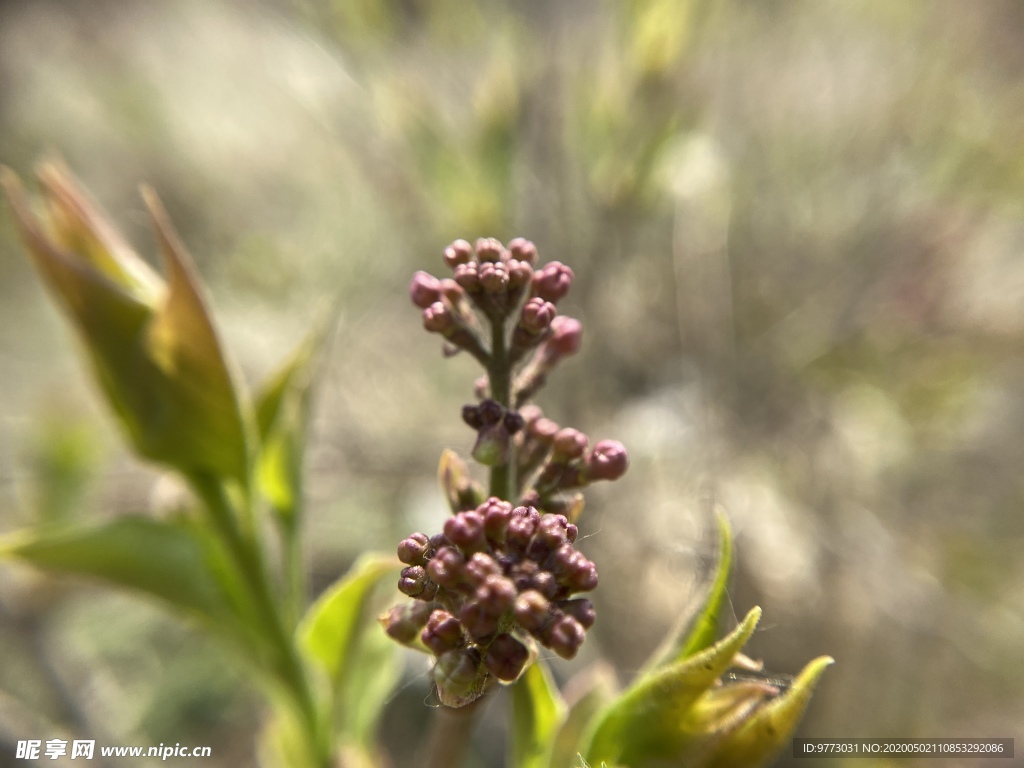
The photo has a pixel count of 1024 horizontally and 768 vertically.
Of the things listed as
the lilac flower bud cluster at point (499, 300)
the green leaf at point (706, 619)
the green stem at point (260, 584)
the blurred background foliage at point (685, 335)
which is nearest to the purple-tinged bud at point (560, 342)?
the lilac flower bud cluster at point (499, 300)

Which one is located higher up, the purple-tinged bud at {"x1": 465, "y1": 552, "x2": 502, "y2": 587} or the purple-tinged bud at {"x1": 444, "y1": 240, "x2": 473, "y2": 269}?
the purple-tinged bud at {"x1": 444, "y1": 240, "x2": 473, "y2": 269}

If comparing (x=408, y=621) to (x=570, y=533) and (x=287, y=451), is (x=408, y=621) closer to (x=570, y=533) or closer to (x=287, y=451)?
(x=570, y=533)

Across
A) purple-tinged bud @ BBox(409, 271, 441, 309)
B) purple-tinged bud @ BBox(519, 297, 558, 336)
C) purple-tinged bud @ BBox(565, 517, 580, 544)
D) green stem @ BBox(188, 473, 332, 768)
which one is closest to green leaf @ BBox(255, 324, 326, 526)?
green stem @ BBox(188, 473, 332, 768)

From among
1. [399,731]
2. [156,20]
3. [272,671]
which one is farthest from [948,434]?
[156,20]

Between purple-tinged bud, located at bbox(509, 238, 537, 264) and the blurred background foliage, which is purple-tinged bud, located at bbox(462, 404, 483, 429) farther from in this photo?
the blurred background foliage

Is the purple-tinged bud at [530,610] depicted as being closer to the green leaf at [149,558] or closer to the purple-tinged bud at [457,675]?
the purple-tinged bud at [457,675]

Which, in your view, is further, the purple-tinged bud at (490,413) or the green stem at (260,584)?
the green stem at (260,584)
